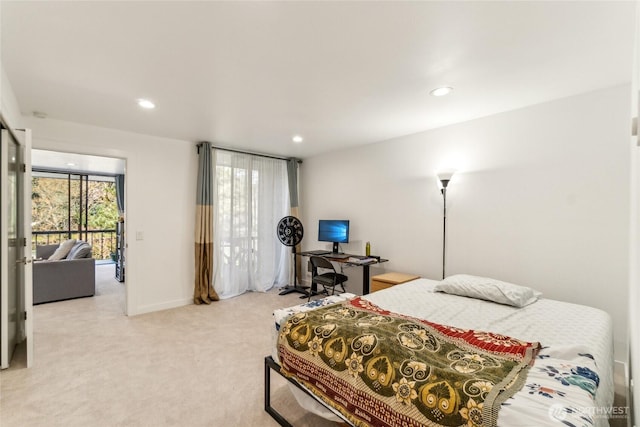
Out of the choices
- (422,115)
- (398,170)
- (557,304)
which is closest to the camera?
(557,304)

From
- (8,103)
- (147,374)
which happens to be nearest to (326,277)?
(147,374)

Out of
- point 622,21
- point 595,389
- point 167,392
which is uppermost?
point 622,21

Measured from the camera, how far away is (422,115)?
3072 mm

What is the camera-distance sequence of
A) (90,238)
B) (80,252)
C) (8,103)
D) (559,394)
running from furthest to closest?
(90,238) → (80,252) → (8,103) → (559,394)

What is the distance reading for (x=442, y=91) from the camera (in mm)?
2457

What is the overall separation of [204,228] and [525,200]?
4.05 meters

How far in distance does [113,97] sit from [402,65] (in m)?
2.54

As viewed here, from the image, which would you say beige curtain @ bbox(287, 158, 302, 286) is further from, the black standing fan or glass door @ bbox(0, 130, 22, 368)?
glass door @ bbox(0, 130, 22, 368)

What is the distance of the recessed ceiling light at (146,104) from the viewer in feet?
8.78

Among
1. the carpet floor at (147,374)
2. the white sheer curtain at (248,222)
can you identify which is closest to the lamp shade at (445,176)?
the carpet floor at (147,374)

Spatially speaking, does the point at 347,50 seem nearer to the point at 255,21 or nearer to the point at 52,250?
the point at 255,21

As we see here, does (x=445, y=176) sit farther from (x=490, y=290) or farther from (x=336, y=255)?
(x=336, y=255)

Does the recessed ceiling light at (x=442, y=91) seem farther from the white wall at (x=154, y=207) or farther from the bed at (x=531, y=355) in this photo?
the white wall at (x=154, y=207)

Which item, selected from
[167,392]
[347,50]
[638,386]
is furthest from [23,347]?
[638,386]
